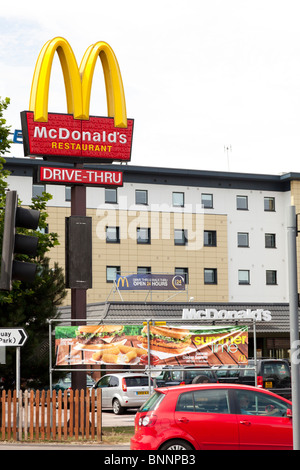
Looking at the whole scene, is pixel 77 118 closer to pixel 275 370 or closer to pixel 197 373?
pixel 197 373

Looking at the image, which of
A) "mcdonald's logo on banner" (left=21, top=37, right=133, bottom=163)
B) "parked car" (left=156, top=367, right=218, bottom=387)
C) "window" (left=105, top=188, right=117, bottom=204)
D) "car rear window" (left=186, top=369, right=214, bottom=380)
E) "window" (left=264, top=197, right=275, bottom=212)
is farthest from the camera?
"window" (left=264, top=197, right=275, bottom=212)

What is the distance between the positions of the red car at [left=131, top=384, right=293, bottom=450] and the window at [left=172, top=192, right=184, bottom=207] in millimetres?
41039

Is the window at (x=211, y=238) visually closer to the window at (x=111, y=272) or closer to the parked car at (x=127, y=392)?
the window at (x=111, y=272)

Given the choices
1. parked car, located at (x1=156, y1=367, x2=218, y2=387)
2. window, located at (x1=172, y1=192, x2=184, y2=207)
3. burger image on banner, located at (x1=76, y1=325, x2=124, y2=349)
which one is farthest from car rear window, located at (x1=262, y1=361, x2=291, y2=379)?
window, located at (x1=172, y1=192, x2=184, y2=207)

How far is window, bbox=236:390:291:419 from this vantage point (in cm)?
1438

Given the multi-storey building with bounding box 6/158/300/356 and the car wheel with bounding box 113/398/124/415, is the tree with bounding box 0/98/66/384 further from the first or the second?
the multi-storey building with bounding box 6/158/300/356

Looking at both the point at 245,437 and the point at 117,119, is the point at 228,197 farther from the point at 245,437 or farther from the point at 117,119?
the point at 245,437

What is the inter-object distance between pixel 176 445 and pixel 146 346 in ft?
25.3

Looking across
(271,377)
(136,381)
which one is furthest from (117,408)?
(271,377)

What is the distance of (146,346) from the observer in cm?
2138

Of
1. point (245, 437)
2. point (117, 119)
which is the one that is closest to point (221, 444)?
point (245, 437)

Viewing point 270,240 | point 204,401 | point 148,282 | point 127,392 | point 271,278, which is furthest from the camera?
point 270,240

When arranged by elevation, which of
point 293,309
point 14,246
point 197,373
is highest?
point 14,246

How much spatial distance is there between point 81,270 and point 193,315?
2193 cm
